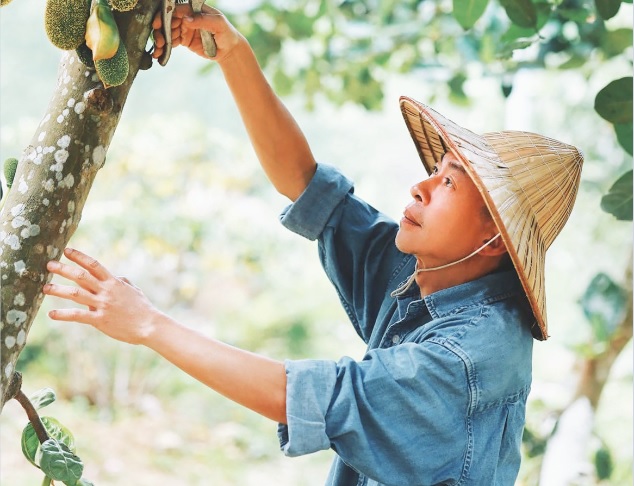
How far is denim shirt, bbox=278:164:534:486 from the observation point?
3.10 ft

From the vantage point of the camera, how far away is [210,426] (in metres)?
4.36

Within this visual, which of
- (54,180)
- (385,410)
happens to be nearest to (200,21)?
(54,180)

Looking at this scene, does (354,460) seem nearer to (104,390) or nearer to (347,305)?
(347,305)

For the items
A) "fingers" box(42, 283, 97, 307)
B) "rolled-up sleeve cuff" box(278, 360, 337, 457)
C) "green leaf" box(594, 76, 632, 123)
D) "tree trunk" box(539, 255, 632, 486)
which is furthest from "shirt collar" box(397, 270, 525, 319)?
"tree trunk" box(539, 255, 632, 486)

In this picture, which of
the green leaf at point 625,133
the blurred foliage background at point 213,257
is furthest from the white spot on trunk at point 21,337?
the blurred foliage background at point 213,257

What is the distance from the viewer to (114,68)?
33.1 inches

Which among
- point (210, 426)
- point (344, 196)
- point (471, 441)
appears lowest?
point (210, 426)

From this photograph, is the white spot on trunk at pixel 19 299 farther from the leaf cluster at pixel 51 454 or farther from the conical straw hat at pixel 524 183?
the conical straw hat at pixel 524 183

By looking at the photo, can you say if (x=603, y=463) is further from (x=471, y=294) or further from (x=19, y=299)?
(x=19, y=299)

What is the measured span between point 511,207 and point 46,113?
60 cm

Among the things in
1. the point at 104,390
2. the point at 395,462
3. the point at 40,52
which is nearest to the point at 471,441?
the point at 395,462

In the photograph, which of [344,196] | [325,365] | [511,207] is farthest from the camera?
[344,196]

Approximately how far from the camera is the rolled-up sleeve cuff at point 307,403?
923mm

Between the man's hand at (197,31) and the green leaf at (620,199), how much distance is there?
0.71 meters
